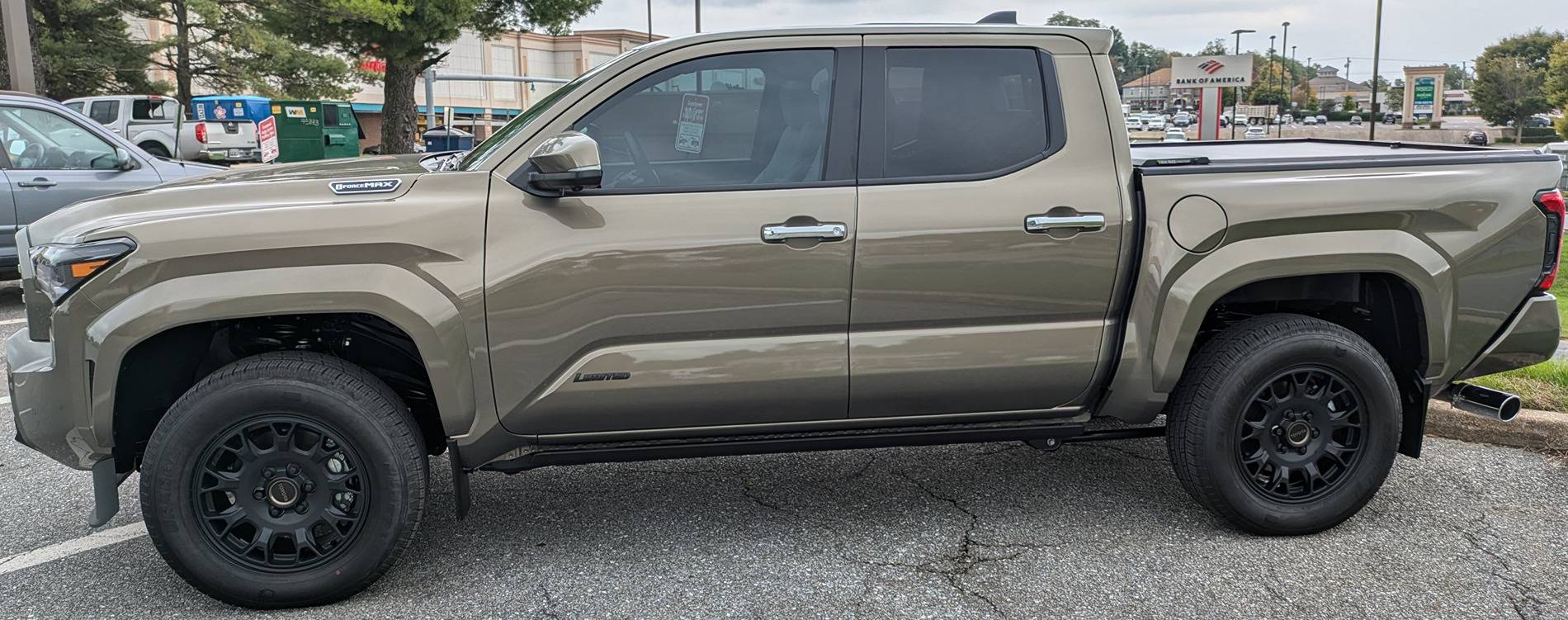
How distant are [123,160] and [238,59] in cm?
2859

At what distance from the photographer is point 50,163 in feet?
29.3

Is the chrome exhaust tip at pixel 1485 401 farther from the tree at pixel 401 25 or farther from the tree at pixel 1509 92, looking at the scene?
the tree at pixel 1509 92

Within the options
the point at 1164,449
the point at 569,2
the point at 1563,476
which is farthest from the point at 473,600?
the point at 569,2

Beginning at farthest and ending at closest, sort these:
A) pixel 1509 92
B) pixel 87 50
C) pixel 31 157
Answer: pixel 1509 92 < pixel 87 50 < pixel 31 157

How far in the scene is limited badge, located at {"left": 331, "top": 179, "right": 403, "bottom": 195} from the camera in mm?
3504

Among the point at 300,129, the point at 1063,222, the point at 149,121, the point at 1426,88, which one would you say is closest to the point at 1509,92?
the point at 1426,88

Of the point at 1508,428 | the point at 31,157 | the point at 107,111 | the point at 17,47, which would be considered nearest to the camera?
the point at 1508,428

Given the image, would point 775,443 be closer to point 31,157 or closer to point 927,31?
point 927,31

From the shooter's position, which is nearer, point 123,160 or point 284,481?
point 284,481

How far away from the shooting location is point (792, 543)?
402cm

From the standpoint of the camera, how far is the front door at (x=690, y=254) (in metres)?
3.48

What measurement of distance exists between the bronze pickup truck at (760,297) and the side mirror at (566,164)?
13mm

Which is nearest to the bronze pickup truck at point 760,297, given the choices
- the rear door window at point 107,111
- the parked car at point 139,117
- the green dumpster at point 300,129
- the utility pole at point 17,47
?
the utility pole at point 17,47

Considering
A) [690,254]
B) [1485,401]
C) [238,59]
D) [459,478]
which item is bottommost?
[459,478]
